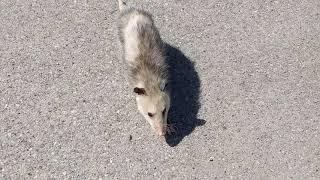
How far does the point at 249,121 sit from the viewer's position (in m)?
5.80

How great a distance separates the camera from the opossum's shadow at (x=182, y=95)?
5730mm

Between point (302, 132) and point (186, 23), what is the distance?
213 cm

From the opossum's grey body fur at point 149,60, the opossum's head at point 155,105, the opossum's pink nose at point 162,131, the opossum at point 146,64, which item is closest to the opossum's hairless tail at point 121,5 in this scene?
the opossum at point 146,64

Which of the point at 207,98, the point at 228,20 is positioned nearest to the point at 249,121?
the point at 207,98

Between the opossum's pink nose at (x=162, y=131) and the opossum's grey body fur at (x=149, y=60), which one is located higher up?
the opossum's grey body fur at (x=149, y=60)

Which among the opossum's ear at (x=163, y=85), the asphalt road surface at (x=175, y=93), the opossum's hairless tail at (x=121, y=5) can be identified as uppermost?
the opossum's hairless tail at (x=121, y=5)

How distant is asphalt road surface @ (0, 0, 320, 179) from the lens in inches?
215

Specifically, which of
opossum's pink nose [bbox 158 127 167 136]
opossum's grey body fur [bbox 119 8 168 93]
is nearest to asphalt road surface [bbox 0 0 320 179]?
opossum's pink nose [bbox 158 127 167 136]

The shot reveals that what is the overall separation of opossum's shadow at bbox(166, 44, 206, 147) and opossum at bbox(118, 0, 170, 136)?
0.18 meters

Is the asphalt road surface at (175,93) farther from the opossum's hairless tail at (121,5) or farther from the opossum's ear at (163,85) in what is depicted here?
the opossum's ear at (163,85)

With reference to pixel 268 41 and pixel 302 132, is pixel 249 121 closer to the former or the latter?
pixel 302 132

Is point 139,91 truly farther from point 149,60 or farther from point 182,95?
point 182,95

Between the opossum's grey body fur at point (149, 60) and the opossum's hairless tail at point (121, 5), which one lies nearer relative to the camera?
the opossum's grey body fur at point (149, 60)

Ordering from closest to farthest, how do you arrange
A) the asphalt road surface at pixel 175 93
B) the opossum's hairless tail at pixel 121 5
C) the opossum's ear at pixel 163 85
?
the asphalt road surface at pixel 175 93 → the opossum's ear at pixel 163 85 → the opossum's hairless tail at pixel 121 5
